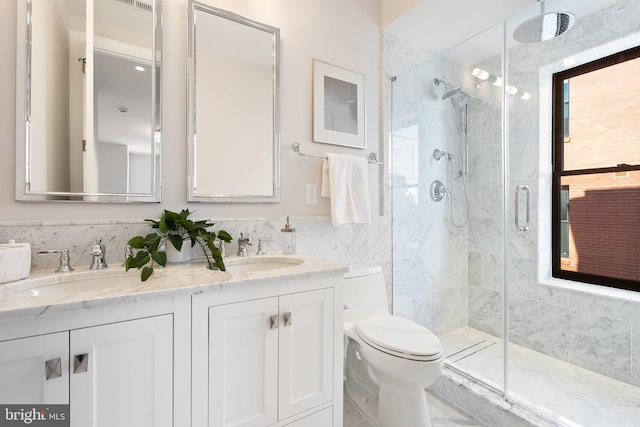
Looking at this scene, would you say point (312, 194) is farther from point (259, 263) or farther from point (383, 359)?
point (383, 359)

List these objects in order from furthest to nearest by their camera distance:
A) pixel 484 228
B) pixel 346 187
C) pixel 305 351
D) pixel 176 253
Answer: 1. pixel 484 228
2. pixel 346 187
3. pixel 176 253
4. pixel 305 351

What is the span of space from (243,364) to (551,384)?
1.90 metres

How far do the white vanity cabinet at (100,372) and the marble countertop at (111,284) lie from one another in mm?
69

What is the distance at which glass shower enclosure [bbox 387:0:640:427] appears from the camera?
1879mm

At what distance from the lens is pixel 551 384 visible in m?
1.83

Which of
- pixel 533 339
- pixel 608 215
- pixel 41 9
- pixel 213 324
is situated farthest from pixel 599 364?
pixel 41 9

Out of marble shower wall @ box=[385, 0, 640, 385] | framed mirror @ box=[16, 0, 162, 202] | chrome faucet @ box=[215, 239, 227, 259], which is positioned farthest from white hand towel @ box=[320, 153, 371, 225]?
framed mirror @ box=[16, 0, 162, 202]

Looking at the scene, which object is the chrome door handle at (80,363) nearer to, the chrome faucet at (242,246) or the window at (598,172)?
the chrome faucet at (242,246)

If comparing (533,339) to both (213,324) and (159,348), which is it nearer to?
(213,324)

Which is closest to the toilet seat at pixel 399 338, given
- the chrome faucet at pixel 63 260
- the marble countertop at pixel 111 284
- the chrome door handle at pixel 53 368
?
the marble countertop at pixel 111 284

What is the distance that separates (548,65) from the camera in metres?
2.19

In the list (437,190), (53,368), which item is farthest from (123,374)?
(437,190)

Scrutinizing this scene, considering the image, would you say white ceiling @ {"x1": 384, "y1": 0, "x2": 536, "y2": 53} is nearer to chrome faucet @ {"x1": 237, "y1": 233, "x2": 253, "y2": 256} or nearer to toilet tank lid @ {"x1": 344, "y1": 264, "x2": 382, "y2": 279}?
toilet tank lid @ {"x1": 344, "y1": 264, "x2": 382, "y2": 279}

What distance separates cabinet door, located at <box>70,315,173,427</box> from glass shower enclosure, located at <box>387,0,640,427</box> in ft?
5.22
